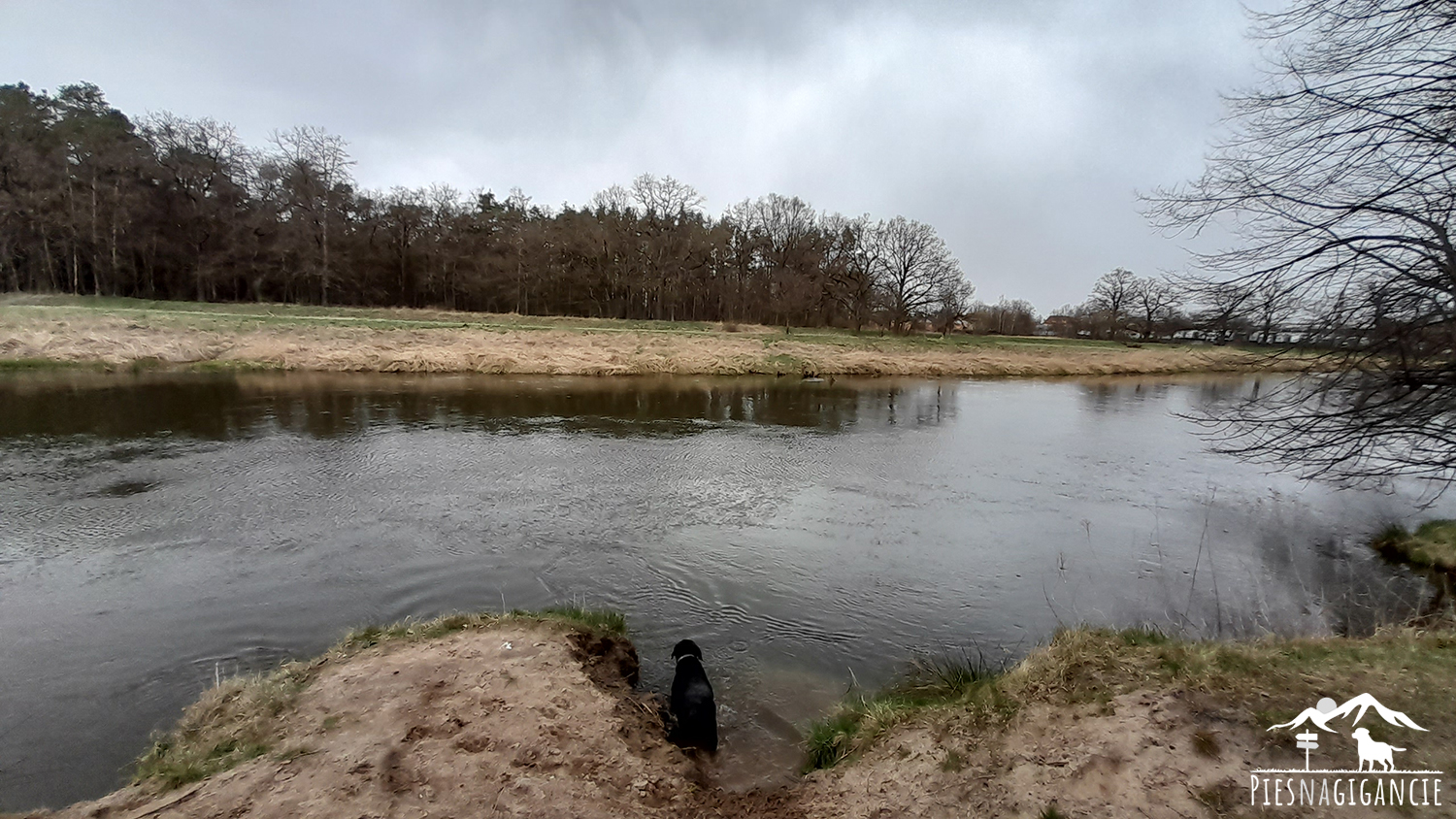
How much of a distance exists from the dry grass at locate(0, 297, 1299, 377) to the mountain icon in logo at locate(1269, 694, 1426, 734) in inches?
487

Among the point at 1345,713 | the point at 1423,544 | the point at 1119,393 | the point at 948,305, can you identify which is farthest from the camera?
the point at 948,305

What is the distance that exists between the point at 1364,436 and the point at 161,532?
14.2 meters

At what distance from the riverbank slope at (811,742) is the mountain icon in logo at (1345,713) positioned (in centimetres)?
8

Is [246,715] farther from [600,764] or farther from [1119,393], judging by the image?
[1119,393]

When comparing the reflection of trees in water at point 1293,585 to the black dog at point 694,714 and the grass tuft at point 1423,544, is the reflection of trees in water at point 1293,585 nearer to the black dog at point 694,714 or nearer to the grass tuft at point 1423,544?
the grass tuft at point 1423,544

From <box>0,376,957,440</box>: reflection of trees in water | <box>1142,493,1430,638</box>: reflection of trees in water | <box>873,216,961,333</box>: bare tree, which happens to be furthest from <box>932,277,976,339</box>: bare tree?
<box>1142,493,1430,638</box>: reflection of trees in water

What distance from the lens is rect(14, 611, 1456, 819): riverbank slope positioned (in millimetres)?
3379

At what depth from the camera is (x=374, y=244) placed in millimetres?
54250

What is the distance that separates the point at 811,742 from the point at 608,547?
4621mm

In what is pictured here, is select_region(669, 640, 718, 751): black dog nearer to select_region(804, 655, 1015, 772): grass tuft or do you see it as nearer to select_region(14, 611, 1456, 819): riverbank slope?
select_region(14, 611, 1456, 819): riverbank slope

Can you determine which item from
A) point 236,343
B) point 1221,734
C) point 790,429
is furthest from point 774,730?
point 236,343

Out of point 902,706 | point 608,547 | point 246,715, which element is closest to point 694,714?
point 902,706

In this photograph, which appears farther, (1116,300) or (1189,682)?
(1116,300)

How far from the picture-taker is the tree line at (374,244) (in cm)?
3712
